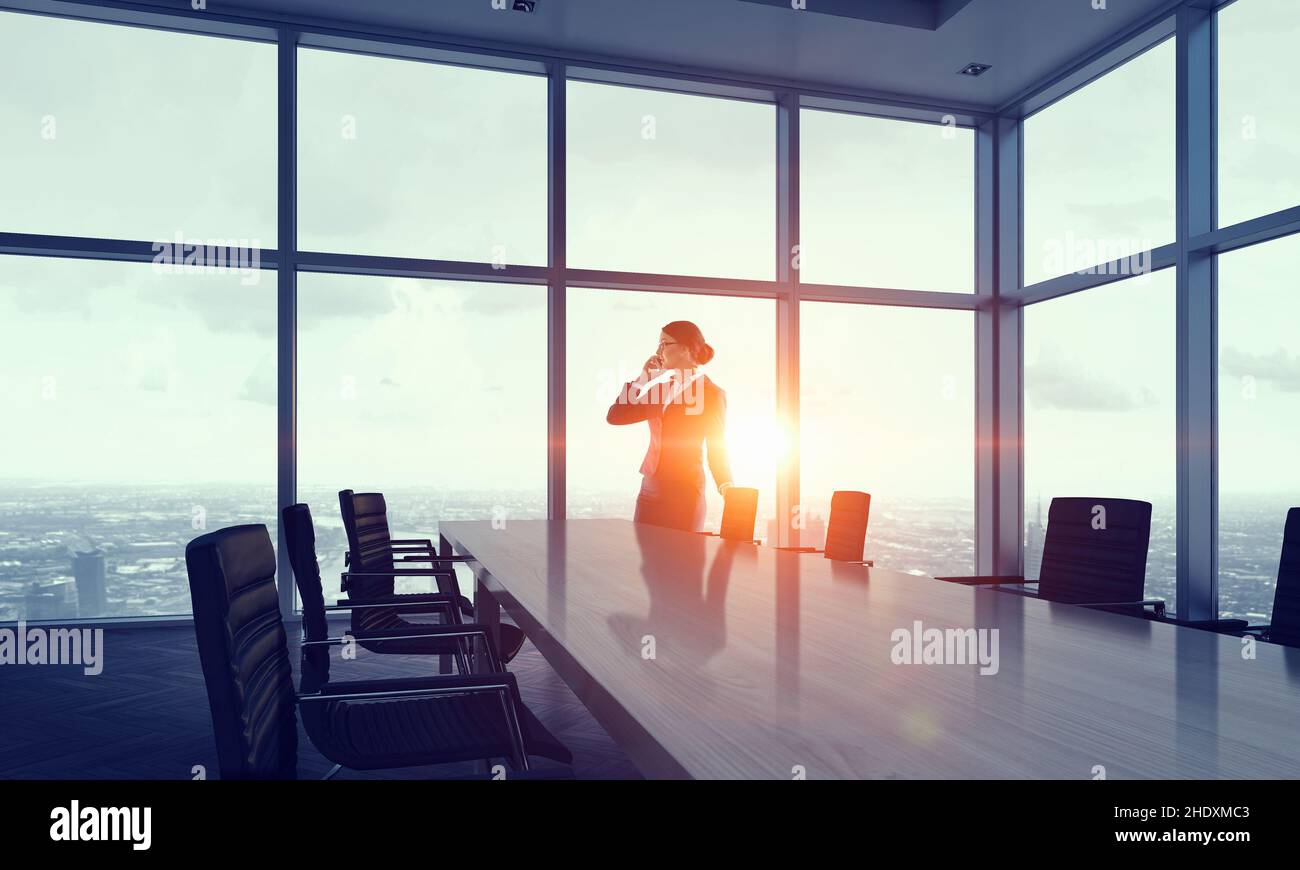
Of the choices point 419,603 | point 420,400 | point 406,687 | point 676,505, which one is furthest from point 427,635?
point 420,400

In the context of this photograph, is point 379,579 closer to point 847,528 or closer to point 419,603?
point 419,603

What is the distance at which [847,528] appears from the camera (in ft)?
13.4

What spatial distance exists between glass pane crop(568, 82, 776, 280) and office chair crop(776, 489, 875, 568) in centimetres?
269

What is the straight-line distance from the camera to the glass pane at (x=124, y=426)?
17.4 feet

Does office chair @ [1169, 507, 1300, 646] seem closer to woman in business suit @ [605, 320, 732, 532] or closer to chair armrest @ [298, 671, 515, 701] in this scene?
chair armrest @ [298, 671, 515, 701]

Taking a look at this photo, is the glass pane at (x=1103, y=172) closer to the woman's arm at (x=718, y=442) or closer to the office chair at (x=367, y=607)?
the woman's arm at (x=718, y=442)

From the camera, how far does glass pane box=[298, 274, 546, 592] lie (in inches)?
225

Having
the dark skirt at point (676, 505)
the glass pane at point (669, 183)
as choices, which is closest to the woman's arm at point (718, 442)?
the dark skirt at point (676, 505)

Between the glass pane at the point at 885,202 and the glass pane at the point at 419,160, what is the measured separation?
211 centimetres

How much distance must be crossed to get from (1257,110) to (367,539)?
5.33 meters

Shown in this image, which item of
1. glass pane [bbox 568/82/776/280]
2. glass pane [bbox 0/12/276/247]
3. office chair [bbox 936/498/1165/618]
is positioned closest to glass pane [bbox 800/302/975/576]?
glass pane [bbox 568/82/776/280]
